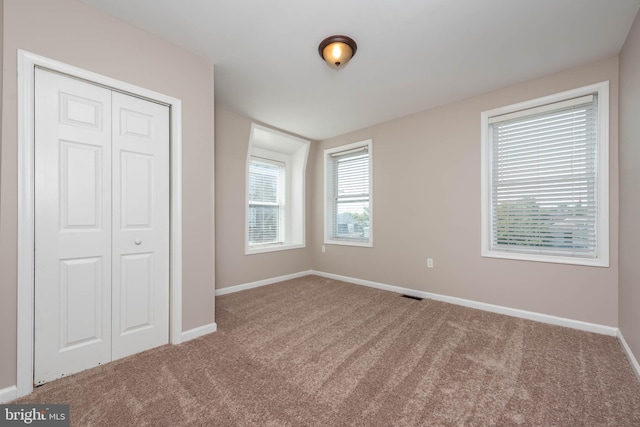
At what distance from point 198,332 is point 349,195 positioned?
9.87 ft

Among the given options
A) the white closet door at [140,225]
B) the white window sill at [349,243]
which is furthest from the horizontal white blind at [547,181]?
the white closet door at [140,225]

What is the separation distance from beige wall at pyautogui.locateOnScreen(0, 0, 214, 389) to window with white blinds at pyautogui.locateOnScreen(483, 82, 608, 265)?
120 inches

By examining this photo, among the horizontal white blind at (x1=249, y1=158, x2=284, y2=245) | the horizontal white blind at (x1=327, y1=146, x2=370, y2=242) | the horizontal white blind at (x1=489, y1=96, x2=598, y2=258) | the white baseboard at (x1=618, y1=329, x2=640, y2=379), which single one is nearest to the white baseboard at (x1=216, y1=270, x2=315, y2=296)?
the horizontal white blind at (x1=249, y1=158, x2=284, y2=245)

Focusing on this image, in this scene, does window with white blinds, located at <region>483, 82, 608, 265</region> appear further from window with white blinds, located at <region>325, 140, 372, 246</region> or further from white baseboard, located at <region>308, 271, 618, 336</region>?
window with white blinds, located at <region>325, 140, 372, 246</region>

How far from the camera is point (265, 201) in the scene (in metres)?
4.52

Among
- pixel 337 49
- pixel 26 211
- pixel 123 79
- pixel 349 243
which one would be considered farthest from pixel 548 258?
pixel 26 211

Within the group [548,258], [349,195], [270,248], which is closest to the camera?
[548,258]

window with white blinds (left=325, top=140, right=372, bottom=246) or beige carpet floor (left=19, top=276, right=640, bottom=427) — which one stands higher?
window with white blinds (left=325, top=140, right=372, bottom=246)

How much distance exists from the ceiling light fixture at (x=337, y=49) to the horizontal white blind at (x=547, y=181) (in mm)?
1980

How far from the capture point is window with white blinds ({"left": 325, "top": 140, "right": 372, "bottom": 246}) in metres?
4.26

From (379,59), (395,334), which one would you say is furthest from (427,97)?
(395,334)

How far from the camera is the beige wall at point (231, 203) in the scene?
3580mm

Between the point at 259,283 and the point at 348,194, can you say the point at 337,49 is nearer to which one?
the point at 348,194

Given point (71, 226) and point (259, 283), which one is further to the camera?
point (259, 283)
